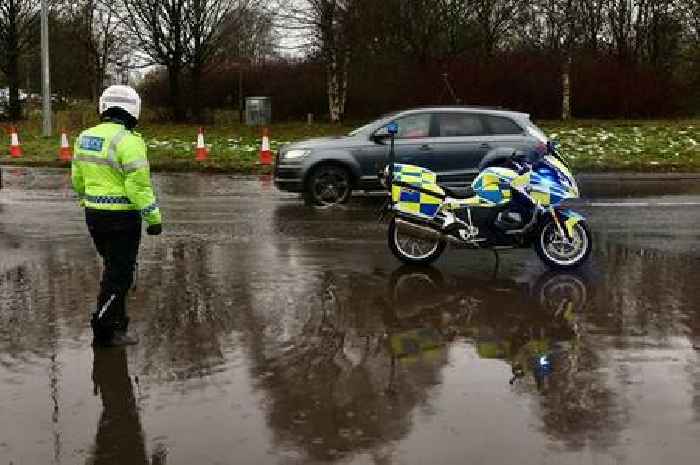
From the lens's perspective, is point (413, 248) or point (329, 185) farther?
point (329, 185)

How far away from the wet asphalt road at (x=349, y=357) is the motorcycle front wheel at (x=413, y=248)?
0.88ft

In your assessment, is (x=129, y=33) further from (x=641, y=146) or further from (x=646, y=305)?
(x=646, y=305)

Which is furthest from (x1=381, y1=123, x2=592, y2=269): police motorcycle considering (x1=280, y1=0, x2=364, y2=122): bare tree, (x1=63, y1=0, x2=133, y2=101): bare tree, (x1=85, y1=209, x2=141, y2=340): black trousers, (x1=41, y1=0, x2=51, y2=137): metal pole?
(x1=63, y1=0, x2=133, y2=101): bare tree

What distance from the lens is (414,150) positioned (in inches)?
606

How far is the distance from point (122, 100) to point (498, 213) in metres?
4.47

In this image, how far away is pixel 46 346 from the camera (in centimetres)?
690

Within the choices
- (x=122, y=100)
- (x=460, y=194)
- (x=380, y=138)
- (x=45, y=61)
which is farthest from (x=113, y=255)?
(x=45, y=61)

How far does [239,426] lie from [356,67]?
3368cm

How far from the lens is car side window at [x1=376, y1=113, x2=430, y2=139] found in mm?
15516

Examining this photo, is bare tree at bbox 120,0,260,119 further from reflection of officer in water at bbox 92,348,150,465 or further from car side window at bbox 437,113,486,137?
reflection of officer in water at bbox 92,348,150,465

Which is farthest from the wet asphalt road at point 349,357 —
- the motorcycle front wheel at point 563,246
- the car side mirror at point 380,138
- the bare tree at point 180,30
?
the bare tree at point 180,30

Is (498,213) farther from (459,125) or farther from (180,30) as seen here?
(180,30)

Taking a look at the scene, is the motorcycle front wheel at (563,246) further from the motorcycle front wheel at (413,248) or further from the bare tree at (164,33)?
the bare tree at (164,33)

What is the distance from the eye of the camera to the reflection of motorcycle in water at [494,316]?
6781 mm
